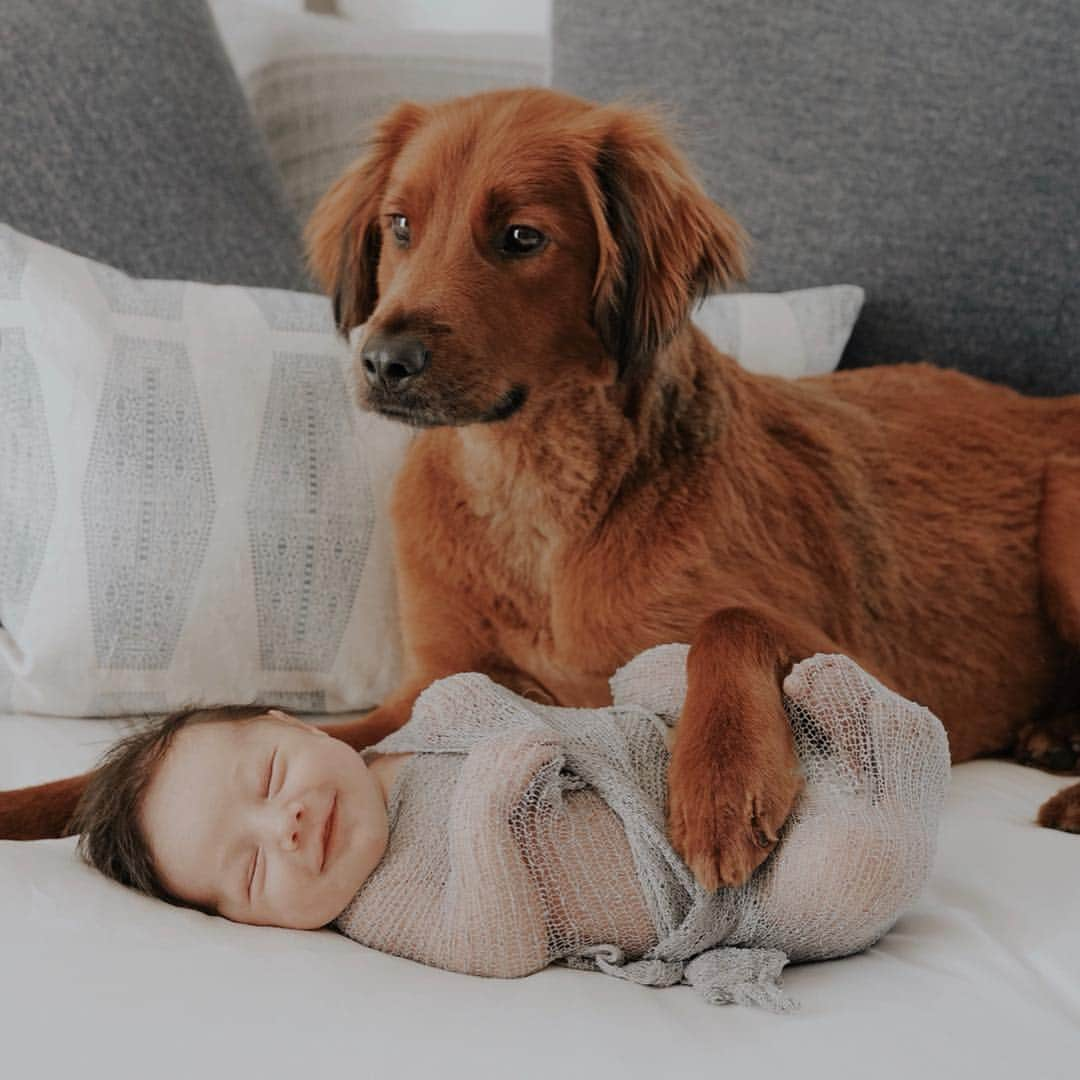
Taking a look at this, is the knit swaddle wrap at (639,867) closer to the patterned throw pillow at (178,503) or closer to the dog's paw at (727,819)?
the dog's paw at (727,819)

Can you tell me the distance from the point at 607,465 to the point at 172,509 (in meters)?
0.60

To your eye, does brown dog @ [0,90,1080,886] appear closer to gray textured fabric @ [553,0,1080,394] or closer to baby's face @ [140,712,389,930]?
baby's face @ [140,712,389,930]

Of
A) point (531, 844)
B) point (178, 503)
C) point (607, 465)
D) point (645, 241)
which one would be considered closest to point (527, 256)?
point (645, 241)

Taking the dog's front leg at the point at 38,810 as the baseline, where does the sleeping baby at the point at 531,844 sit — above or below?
above

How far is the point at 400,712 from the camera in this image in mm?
1700

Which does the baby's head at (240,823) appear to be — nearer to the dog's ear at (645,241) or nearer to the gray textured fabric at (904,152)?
the dog's ear at (645,241)

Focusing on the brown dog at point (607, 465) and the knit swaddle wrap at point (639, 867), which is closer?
the knit swaddle wrap at point (639, 867)

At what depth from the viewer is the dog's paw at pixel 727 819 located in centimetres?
117

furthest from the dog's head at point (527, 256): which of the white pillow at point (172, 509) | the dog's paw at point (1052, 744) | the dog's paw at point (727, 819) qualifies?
the dog's paw at point (1052, 744)

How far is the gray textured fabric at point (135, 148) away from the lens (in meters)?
2.07

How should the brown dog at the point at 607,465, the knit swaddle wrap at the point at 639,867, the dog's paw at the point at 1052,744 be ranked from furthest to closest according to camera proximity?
the dog's paw at the point at 1052,744 → the brown dog at the point at 607,465 → the knit swaddle wrap at the point at 639,867

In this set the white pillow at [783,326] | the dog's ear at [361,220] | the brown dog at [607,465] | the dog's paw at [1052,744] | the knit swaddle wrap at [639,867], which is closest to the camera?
the knit swaddle wrap at [639,867]

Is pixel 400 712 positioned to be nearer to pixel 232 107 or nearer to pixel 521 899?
pixel 521 899

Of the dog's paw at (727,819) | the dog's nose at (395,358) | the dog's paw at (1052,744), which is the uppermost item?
the dog's nose at (395,358)
